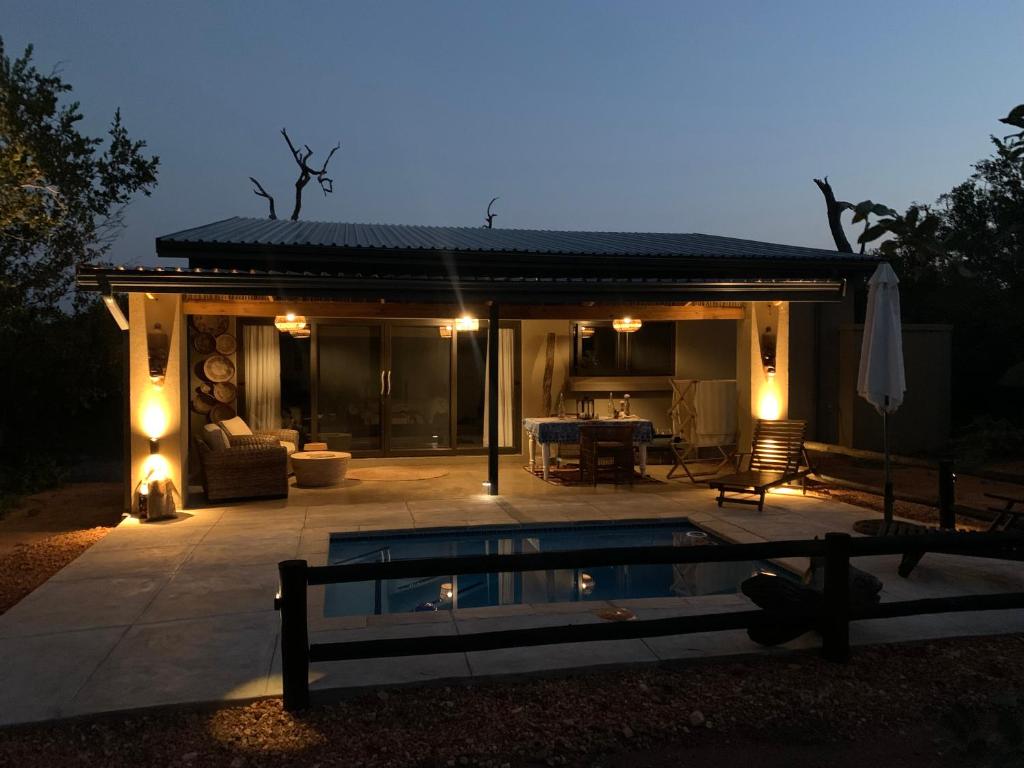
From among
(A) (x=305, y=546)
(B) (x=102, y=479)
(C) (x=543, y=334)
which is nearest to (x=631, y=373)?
(C) (x=543, y=334)

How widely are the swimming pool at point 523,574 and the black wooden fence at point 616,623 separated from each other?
4.22ft

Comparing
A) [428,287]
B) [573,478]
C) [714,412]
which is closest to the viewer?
[428,287]

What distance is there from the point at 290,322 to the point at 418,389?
237cm

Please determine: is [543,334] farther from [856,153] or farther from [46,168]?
[856,153]

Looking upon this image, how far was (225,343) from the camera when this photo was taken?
10125 mm

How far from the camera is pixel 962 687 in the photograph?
3.52 meters

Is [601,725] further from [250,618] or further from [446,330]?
[446,330]

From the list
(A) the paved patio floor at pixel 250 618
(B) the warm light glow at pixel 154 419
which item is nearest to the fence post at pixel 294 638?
(A) the paved patio floor at pixel 250 618

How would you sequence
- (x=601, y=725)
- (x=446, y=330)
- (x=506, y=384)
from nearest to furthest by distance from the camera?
(x=601, y=725)
(x=446, y=330)
(x=506, y=384)

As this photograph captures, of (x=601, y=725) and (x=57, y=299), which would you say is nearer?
(x=601, y=725)

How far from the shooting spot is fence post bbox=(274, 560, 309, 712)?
128 inches

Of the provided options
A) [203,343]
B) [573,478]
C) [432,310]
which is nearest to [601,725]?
[573,478]

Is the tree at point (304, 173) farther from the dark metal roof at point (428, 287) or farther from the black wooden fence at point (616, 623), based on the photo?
the black wooden fence at point (616, 623)

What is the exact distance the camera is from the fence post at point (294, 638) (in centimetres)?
326
